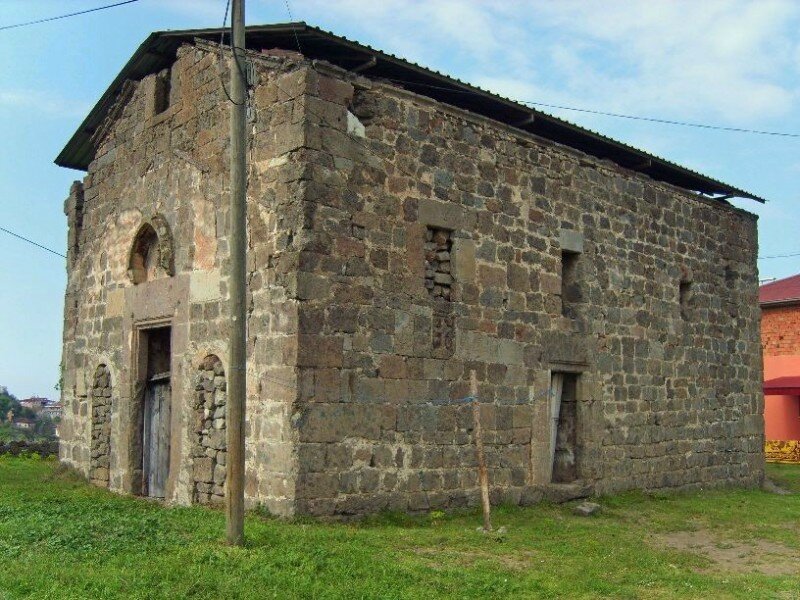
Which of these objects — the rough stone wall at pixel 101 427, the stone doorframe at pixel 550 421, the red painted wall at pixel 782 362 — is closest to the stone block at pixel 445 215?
the stone doorframe at pixel 550 421

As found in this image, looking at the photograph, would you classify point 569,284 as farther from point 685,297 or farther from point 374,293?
point 374,293

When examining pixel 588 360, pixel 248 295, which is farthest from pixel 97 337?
pixel 588 360

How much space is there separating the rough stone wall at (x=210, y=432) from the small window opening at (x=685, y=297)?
26.8ft

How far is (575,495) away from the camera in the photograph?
11.8 metres

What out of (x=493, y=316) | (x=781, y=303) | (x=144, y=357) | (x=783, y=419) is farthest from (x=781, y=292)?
(x=144, y=357)

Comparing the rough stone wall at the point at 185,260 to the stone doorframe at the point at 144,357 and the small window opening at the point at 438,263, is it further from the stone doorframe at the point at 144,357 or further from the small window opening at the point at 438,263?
the small window opening at the point at 438,263

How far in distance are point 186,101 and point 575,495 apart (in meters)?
7.23

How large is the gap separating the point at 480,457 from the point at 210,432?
3059mm

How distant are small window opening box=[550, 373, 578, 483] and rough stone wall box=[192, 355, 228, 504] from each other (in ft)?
15.1

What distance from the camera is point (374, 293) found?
9.56 metres

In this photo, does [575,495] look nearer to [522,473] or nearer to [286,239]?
[522,473]

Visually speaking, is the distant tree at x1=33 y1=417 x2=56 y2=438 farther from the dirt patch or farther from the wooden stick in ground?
the dirt patch

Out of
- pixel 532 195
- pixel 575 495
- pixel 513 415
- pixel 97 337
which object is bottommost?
pixel 575 495

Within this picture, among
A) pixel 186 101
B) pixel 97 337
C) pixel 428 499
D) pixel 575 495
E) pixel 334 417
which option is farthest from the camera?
pixel 97 337
